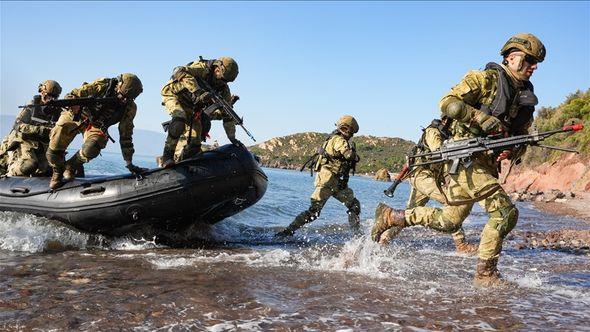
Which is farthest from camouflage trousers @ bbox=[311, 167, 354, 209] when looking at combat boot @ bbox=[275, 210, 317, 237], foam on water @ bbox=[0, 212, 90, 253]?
foam on water @ bbox=[0, 212, 90, 253]

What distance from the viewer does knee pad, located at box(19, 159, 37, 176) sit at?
8562 mm

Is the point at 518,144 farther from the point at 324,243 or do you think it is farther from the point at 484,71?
the point at 324,243

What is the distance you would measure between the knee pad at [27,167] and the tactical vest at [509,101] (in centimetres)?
702

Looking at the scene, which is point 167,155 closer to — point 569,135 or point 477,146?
point 477,146

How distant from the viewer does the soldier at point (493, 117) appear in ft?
16.2

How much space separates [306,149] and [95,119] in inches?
4783

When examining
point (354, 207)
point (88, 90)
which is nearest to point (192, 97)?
point (88, 90)

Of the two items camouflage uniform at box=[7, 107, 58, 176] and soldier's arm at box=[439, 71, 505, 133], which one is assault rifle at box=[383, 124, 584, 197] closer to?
soldier's arm at box=[439, 71, 505, 133]

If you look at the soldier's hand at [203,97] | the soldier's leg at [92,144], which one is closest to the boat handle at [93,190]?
the soldier's leg at [92,144]

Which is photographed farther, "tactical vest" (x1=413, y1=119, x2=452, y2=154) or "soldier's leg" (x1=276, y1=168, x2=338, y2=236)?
"soldier's leg" (x1=276, y1=168, x2=338, y2=236)

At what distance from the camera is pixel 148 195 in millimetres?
7363

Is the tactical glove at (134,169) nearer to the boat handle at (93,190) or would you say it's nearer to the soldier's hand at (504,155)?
the boat handle at (93,190)

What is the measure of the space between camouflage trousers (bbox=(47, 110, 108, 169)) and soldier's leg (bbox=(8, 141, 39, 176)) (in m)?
1.14

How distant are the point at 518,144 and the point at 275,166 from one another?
380 ft
